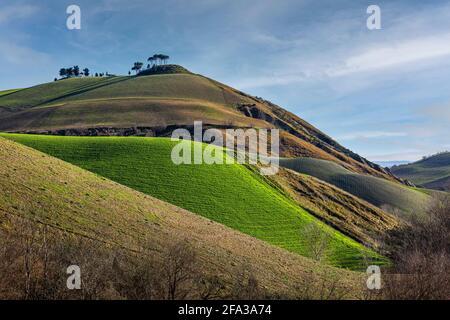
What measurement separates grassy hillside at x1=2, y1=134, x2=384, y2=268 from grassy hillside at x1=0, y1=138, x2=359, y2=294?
44.6 ft

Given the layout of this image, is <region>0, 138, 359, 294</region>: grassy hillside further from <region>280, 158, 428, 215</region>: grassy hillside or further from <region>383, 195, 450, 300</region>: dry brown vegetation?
<region>280, 158, 428, 215</region>: grassy hillside

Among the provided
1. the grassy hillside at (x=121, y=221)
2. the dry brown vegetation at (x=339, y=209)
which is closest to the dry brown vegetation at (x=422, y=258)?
the dry brown vegetation at (x=339, y=209)

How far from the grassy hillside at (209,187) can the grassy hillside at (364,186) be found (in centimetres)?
3457

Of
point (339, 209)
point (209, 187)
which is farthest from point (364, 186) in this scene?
point (209, 187)

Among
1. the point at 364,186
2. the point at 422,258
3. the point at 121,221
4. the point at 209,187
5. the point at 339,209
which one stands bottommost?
the point at 422,258

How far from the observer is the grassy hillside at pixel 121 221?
35375 mm

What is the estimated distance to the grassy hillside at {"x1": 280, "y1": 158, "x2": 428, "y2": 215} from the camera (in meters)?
106

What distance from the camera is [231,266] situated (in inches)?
1446

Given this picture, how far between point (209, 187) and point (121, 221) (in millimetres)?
33975

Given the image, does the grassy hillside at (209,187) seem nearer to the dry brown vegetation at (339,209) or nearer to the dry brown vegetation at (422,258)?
the dry brown vegetation at (339,209)

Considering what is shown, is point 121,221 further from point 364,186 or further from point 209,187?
point 364,186

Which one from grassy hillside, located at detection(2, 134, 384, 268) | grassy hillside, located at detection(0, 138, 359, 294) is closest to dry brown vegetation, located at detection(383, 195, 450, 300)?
grassy hillside, located at detection(2, 134, 384, 268)

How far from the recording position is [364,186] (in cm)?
11288

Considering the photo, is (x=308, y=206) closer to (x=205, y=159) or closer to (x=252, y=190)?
(x=252, y=190)
